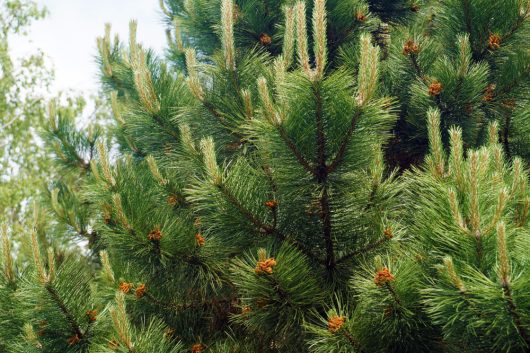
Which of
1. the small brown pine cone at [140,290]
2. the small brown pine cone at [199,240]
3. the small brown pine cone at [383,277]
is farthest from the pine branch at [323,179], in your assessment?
the small brown pine cone at [140,290]

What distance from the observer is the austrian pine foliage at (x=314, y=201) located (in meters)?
2.42

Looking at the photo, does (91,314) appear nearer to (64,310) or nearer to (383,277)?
(64,310)

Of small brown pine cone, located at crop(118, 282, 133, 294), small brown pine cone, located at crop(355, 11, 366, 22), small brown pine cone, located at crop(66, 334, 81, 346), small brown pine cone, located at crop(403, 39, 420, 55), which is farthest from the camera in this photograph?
small brown pine cone, located at crop(355, 11, 366, 22)

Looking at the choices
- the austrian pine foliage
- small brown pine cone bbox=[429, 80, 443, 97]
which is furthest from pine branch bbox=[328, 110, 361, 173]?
small brown pine cone bbox=[429, 80, 443, 97]

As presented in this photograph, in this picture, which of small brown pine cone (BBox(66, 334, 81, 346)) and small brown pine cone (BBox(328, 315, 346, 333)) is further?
small brown pine cone (BBox(66, 334, 81, 346))

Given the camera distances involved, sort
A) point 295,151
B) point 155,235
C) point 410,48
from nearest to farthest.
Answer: point 295,151 → point 155,235 → point 410,48

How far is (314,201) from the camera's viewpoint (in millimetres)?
2896

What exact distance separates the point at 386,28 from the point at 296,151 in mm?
1982

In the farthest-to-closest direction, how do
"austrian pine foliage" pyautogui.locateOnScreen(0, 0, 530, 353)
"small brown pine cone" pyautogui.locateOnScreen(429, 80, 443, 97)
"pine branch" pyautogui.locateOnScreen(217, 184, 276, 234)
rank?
"small brown pine cone" pyautogui.locateOnScreen(429, 80, 443, 97) < "pine branch" pyautogui.locateOnScreen(217, 184, 276, 234) < "austrian pine foliage" pyautogui.locateOnScreen(0, 0, 530, 353)

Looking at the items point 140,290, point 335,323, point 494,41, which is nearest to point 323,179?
point 335,323

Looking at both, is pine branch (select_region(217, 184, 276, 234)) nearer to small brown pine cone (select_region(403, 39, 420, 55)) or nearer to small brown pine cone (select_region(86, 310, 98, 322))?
small brown pine cone (select_region(86, 310, 98, 322))

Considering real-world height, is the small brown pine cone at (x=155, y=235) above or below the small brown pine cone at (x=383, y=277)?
above

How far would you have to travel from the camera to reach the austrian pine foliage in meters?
2.42

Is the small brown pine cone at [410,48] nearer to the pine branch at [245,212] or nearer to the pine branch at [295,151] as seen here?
the pine branch at [295,151]
